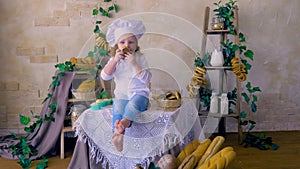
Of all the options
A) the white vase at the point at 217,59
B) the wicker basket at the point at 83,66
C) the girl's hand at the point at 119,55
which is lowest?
the wicker basket at the point at 83,66

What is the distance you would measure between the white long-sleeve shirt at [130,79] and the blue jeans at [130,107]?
3 centimetres

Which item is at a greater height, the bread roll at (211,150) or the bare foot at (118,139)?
the bare foot at (118,139)

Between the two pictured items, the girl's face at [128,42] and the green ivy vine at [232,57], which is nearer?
the girl's face at [128,42]

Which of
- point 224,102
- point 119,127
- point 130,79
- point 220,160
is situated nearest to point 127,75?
point 130,79

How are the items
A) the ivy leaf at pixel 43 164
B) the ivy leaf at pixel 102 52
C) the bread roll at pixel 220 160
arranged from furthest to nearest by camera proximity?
1. the ivy leaf at pixel 102 52
2. the ivy leaf at pixel 43 164
3. the bread roll at pixel 220 160

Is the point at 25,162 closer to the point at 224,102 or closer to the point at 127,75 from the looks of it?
the point at 127,75

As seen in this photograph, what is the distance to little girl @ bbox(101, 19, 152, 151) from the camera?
1647mm

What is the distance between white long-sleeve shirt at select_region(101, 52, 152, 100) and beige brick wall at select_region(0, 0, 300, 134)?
116 cm

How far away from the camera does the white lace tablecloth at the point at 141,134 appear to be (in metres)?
1.76

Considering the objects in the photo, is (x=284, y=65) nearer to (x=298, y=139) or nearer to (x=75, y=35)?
(x=298, y=139)

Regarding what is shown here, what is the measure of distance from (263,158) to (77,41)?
5.79 feet

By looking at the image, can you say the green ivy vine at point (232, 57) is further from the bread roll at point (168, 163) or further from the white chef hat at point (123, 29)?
the bread roll at point (168, 163)

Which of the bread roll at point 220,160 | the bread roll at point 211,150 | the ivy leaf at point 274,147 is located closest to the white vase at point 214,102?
the ivy leaf at point 274,147

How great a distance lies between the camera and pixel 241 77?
2.56 m
